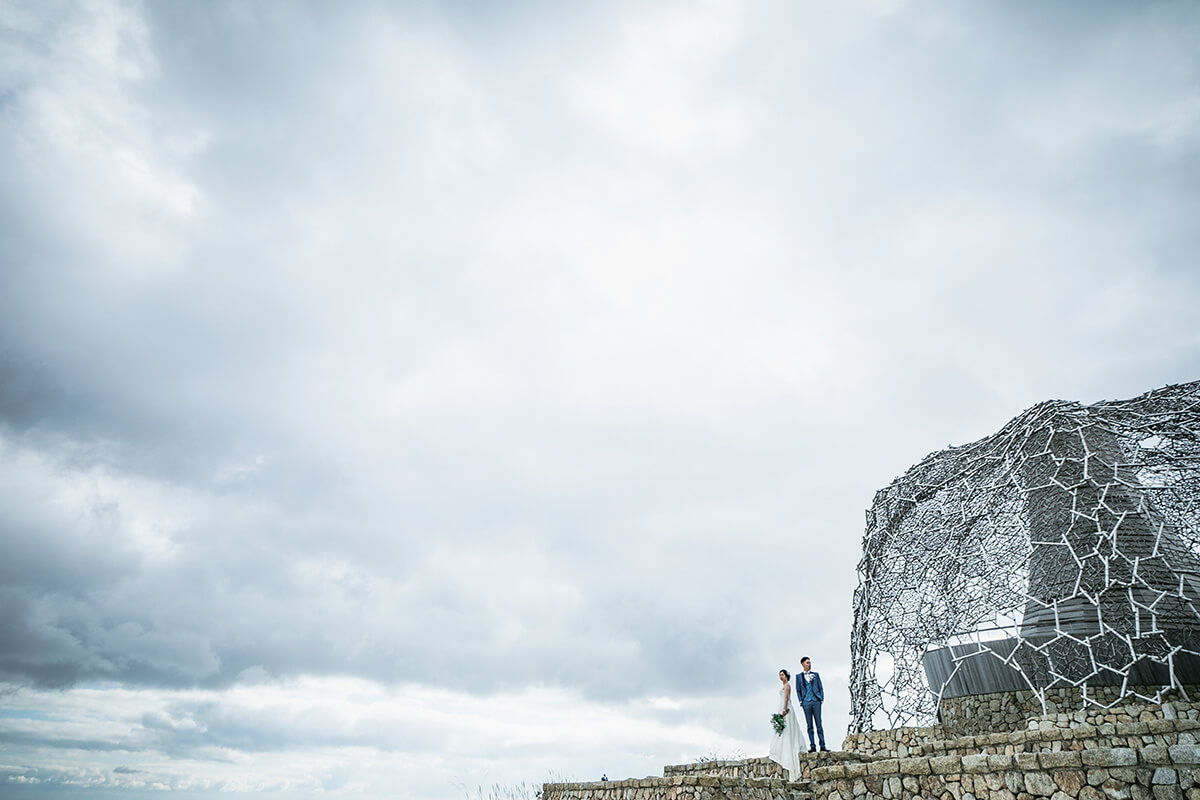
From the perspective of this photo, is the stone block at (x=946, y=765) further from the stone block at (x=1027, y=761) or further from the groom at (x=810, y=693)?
the groom at (x=810, y=693)

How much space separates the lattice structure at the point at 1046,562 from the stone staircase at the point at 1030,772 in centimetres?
338

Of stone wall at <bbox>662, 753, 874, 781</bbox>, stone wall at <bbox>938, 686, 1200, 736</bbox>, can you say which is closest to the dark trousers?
stone wall at <bbox>662, 753, 874, 781</bbox>

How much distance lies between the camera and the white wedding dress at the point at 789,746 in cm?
1094

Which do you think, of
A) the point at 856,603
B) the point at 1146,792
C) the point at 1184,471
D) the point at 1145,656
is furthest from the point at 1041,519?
the point at 1146,792

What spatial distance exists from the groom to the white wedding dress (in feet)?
5.87

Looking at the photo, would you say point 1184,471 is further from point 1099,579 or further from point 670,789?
point 670,789

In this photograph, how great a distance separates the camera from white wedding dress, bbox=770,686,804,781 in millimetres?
10938

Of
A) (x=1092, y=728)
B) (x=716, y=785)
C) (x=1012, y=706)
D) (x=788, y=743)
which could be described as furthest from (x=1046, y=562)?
(x=716, y=785)

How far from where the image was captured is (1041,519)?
49.8 feet

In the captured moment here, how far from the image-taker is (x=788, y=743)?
36.1 feet

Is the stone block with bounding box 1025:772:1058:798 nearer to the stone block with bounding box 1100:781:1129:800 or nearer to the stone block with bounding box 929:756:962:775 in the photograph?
the stone block with bounding box 1100:781:1129:800

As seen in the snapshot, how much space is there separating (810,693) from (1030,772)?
620cm

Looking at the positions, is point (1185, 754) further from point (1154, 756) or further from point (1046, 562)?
point (1046, 562)

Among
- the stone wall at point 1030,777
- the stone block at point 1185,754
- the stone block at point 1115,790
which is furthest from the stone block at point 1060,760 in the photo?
the stone block at point 1185,754
